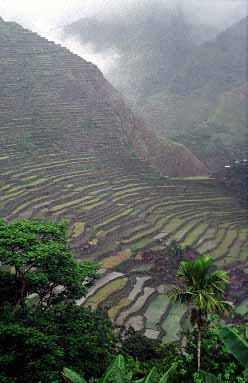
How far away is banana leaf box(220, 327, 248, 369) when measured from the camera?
4.06 meters

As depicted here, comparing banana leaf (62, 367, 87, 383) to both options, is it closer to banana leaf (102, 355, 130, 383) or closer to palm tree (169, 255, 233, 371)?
banana leaf (102, 355, 130, 383)

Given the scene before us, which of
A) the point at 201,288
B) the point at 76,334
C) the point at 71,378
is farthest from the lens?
the point at 76,334

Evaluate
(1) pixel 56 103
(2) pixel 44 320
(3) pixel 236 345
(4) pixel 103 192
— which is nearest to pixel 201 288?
(3) pixel 236 345

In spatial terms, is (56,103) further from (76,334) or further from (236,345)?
(236,345)

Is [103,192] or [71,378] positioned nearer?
[71,378]

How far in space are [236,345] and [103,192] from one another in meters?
14.7

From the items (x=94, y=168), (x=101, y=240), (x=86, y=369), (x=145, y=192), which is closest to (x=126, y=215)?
(x=101, y=240)

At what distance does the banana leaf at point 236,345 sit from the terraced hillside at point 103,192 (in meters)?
5.17

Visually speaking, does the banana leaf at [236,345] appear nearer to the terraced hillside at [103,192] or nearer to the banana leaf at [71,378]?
the banana leaf at [71,378]

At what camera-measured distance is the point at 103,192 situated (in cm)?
1853

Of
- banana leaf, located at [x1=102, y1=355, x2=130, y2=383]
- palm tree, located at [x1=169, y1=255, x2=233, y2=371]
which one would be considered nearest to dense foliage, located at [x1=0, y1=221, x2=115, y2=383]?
banana leaf, located at [x1=102, y1=355, x2=130, y2=383]

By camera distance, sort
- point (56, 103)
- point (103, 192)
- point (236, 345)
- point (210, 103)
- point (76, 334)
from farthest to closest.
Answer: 1. point (210, 103)
2. point (56, 103)
3. point (103, 192)
4. point (76, 334)
5. point (236, 345)

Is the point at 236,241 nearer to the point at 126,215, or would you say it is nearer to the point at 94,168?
the point at 126,215

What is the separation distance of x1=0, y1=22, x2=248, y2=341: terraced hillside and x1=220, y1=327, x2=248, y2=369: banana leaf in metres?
5.17
